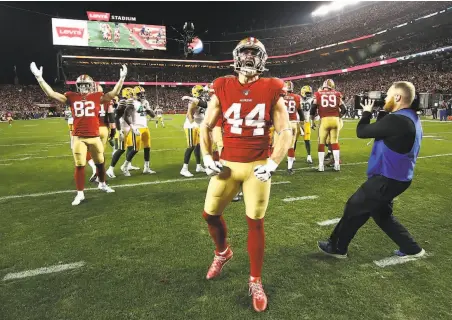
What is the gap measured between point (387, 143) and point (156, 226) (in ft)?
9.62

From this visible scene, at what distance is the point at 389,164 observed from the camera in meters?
2.87

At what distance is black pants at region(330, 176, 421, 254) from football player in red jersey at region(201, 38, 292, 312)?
3.47 feet

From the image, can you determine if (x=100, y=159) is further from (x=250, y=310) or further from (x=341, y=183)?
(x=341, y=183)

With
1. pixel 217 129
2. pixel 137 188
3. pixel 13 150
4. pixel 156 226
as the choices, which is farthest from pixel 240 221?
pixel 13 150

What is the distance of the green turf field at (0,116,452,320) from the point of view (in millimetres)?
2479

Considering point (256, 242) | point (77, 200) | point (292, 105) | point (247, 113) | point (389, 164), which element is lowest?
point (77, 200)

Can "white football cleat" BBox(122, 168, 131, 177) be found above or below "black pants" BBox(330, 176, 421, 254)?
below

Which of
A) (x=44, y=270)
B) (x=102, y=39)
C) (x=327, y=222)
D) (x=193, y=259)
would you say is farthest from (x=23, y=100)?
(x=327, y=222)

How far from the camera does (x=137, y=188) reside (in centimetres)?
620

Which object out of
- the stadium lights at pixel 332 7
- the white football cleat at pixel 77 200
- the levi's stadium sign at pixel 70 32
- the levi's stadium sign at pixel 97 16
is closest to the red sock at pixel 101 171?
the white football cleat at pixel 77 200

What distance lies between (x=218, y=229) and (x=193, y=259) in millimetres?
671

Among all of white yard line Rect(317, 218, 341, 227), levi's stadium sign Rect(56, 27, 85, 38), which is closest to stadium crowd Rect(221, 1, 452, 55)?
levi's stadium sign Rect(56, 27, 85, 38)

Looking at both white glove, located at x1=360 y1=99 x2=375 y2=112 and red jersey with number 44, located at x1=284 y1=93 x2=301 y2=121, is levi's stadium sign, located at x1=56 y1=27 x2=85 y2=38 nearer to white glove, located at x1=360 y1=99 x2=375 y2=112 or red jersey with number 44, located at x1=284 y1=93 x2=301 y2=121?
red jersey with number 44, located at x1=284 y1=93 x2=301 y2=121

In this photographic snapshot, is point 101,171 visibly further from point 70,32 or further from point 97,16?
point 97,16
